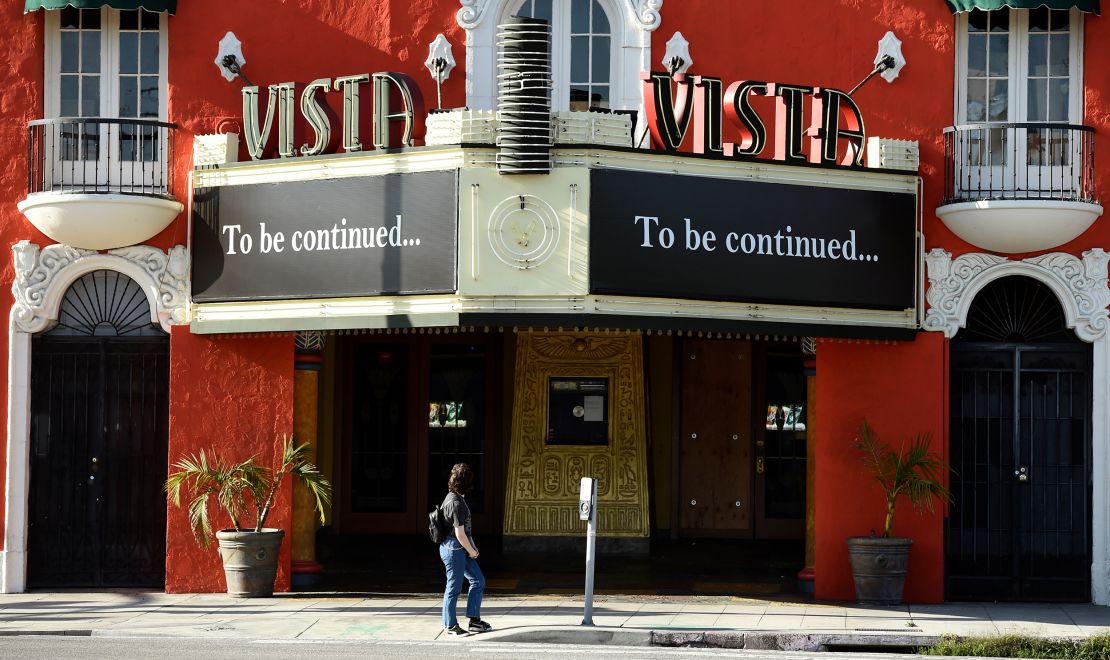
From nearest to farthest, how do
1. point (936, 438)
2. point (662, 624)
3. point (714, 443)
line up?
1. point (662, 624)
2. point (936, 438)
3. point (714, 443)

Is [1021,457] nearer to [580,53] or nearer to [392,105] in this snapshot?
[580,53]

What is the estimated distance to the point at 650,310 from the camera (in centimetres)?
1526

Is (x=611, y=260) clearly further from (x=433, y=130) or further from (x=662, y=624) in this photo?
(x=662, y=624)

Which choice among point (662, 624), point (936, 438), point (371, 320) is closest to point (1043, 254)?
point (936, 438)

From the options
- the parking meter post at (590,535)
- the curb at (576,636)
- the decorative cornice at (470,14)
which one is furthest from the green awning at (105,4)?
the curb at (576,636)

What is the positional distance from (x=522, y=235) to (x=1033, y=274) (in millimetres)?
6003

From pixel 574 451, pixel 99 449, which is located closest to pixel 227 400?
pixel 99 449

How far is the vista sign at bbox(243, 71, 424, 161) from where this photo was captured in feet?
50.6

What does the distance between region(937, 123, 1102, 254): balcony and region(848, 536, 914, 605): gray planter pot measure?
11.6 ft

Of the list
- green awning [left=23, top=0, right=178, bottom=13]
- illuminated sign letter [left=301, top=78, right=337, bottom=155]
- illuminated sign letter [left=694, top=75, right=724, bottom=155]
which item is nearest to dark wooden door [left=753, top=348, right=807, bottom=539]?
illuminated sign letter [left=694, top=75, right=724, bottom=155]

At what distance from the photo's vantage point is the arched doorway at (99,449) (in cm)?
1717

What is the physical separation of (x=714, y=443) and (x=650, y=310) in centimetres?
715

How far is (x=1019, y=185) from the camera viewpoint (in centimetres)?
1675

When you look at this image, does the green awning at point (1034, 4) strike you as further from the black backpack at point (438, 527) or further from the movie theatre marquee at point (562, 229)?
the black backpack at point (438, 527)
